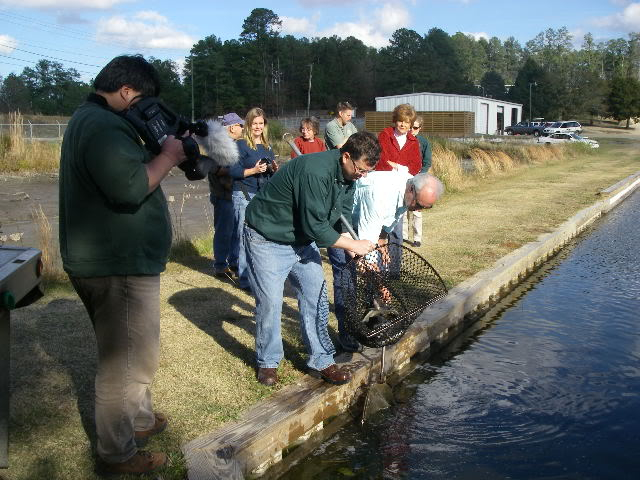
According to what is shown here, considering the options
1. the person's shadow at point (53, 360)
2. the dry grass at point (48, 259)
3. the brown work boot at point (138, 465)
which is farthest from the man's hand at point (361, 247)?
the dry grass at point (48, 259)

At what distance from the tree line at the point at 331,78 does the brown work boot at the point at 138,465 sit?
67.6 meters

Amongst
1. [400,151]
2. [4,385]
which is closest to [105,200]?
[4,385]

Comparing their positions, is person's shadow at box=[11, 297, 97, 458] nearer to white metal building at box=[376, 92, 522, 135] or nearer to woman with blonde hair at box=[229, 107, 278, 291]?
woman with blonde hair at box=[229, 107, 278, 291]

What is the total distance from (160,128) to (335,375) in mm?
2244

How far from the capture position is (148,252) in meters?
3.31

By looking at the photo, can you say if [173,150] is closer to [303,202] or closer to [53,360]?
[303,202]

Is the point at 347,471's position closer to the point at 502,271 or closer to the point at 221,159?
the point at 221,159

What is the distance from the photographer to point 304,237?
4.57m

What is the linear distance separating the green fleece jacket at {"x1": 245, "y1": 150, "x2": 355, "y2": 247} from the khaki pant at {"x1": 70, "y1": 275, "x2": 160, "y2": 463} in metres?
1.18

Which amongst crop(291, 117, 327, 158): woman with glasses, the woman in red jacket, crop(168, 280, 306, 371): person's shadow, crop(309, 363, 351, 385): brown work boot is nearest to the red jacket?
the woman in red jacket

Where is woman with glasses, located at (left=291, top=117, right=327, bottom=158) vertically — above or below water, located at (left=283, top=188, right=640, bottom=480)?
above

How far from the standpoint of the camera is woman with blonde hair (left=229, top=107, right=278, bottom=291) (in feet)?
23.4

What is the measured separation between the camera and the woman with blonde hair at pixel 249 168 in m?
7.14

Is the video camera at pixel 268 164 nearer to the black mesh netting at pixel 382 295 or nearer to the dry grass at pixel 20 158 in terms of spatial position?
the black mesh netting at pixel 382 295
